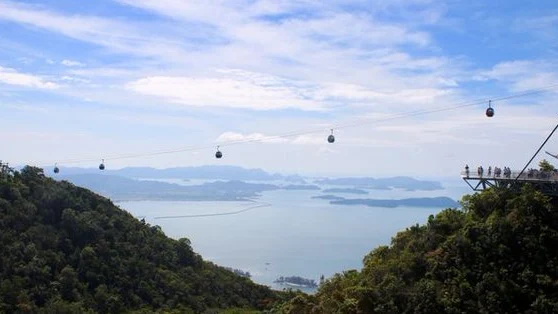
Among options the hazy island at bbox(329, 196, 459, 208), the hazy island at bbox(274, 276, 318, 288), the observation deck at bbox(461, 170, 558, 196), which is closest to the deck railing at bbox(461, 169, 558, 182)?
the observation deck at bbox(461, 170, 558, 196)

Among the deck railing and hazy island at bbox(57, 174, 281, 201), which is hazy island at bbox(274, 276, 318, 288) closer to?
the deck railing

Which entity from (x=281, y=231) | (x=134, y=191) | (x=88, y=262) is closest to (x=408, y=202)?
(x=281, y=231)

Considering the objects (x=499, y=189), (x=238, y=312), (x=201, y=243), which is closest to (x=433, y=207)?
(x=201, y=243)

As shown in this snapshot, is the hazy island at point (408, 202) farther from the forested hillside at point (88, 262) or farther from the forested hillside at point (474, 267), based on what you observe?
the forested hillside at point (474, 267)

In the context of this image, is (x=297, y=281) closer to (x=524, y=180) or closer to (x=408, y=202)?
(x=524, y=180)

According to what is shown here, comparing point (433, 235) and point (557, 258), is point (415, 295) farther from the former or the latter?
point (557, 258)

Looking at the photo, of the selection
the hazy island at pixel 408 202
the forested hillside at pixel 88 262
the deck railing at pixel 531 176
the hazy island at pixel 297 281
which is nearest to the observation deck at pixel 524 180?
the deck railing at pixel 531 176
